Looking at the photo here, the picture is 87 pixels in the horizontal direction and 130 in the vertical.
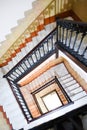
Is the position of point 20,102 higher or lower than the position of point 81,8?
lower

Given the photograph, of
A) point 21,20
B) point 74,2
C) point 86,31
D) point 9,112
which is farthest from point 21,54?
point 86,31

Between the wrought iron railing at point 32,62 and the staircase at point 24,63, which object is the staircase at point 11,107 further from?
the wrought iron railing at point 32,62

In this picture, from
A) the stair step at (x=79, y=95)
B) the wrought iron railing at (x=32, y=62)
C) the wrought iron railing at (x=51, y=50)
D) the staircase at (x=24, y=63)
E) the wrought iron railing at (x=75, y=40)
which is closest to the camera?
the wrought iron railing at (x=75, y=40)

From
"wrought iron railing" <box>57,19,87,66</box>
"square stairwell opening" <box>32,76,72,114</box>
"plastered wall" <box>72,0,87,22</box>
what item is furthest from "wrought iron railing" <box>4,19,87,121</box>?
"square stairwell opening" <box>32,76,72,114</box>

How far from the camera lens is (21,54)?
6215mm

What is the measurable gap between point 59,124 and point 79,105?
39.2 inches

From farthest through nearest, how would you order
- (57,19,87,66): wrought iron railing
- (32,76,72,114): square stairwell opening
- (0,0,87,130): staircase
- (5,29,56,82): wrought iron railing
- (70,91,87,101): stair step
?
(32,76,72,114): square stairwell opening
(70,91,87,101): stair step
(0,0,87,130): staircase
(5,29,56,82): wrought iron railing
(57,19,87,66): wrought iron railing

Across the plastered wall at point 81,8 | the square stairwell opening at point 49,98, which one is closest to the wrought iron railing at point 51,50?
the plastered wall at point 81,8

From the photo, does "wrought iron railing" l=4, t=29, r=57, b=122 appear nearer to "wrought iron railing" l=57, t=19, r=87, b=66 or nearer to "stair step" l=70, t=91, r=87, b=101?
"wrought iron railing" l=57, t=19, r=87, b=66

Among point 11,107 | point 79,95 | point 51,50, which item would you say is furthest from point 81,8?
point 11,107

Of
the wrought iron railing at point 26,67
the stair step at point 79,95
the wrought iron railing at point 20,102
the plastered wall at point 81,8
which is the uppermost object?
the plastered wall at point 81,8

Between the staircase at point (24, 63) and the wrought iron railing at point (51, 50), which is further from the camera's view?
the staircase at point (24, 63)

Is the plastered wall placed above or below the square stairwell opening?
above

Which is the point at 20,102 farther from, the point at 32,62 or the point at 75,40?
the point at 75,40
